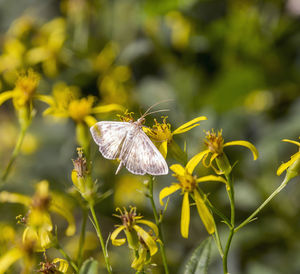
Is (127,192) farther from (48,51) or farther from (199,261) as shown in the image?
(199,261)

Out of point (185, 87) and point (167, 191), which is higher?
point (167, 191)

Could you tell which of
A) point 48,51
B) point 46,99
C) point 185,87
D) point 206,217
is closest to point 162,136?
point 206,217

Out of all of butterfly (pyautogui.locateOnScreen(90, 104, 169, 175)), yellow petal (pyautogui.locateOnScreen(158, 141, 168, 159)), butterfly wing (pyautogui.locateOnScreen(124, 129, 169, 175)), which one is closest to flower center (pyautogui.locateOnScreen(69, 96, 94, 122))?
butterfly (pyautogui.locateOnScreen(90, 104, 169, 175))

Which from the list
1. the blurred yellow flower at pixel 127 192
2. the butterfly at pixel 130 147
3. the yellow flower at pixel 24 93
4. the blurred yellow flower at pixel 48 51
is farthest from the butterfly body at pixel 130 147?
the blurred yellow flower at pixel 48 51

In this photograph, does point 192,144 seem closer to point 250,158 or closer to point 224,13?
point 250,158

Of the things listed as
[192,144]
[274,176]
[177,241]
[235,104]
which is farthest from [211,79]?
[177,241]

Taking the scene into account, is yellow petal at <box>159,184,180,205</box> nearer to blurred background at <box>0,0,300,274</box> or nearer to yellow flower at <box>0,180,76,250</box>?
yellow flower at <box>0,180,76,250</box>

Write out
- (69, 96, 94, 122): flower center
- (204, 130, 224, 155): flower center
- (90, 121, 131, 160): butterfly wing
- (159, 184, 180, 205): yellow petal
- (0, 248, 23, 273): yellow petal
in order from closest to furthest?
(0, 248, 23, 273): yellow petal
(159, 184, 180, 205): yellow petal
(204, 130, 224, 155): flower center
(90, 121, 131, 160): butterfly wing
(69, 96, 94, 122): flower center

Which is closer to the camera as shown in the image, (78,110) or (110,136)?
(110,136)
